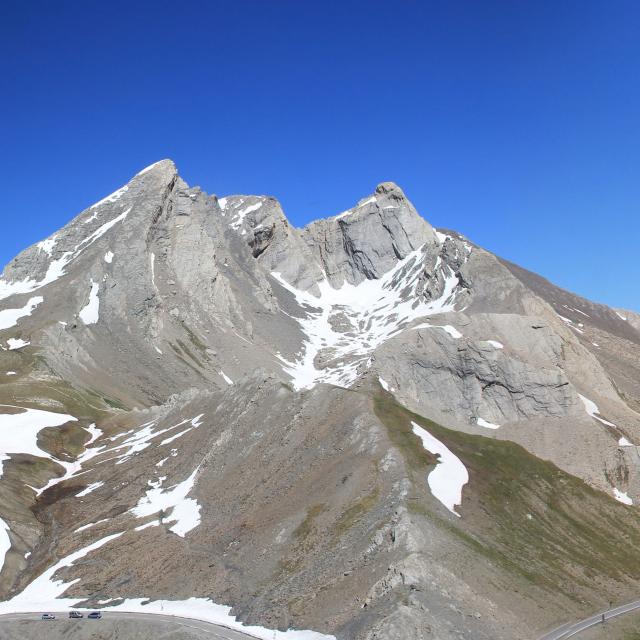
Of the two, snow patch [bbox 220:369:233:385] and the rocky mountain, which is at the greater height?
snow patch [bbox 220:369:233:385]

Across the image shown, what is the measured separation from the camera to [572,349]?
400 feet

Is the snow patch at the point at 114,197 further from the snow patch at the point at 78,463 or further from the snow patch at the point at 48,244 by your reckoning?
the snow patch at the point at 78,463

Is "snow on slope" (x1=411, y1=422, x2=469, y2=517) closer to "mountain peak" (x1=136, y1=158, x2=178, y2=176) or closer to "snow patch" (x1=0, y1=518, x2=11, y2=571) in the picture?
"snow patch" (x1=0, y1=518, x2=11, y2=571)

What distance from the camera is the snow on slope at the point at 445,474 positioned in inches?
1937

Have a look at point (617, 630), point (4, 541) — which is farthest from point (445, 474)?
point (4, 541)

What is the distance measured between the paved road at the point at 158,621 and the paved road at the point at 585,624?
17.6 m

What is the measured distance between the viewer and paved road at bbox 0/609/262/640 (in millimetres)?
37500

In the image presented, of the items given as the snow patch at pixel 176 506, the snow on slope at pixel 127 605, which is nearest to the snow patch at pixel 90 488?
the snow patch at pixel 176 506

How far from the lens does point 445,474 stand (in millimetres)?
53219

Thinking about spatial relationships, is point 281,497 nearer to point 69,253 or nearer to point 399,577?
point 399,577

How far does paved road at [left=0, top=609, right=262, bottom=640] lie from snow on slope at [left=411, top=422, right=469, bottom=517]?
18466 millimetres

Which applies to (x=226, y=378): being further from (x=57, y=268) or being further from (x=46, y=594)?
(x=46, y=594)

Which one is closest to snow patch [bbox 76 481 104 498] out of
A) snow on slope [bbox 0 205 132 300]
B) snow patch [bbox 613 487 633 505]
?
Answer: snow patch [bbox 613 487 633 505]

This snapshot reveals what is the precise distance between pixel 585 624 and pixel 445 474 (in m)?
16.1
